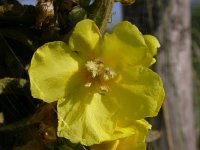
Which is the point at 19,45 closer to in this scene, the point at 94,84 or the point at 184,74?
the point at 94,84

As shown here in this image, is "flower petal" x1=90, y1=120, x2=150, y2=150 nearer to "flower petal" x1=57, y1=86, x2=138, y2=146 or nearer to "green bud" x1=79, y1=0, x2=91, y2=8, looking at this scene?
"flower petal" x1=57, y1=86, x2=138, y2=146

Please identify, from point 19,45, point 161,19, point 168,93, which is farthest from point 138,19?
point 19,45

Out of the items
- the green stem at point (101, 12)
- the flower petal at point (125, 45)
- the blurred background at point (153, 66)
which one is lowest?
the blurred background at point (153, 66)

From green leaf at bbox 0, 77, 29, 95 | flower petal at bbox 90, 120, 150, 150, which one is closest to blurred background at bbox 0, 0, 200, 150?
green leaf at bbox 0, 77, 29, 95

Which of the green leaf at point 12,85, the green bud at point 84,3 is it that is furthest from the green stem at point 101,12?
the green leaf at point 12,85

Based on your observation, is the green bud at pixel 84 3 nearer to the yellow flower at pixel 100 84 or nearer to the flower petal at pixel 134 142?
the yellow flower at pixel 100 84
